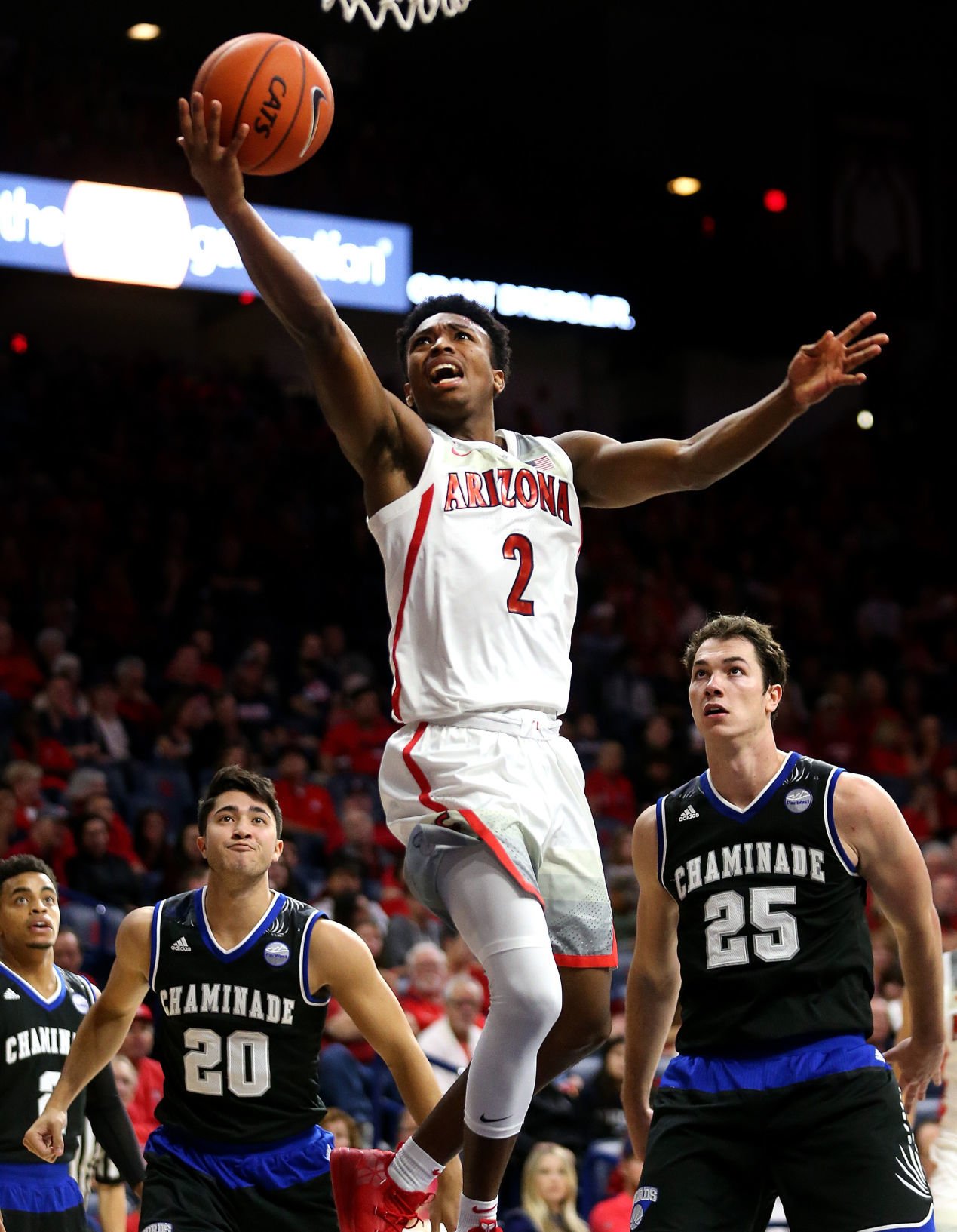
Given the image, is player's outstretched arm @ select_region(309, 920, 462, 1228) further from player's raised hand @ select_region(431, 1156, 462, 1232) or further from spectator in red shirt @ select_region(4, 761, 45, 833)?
spectator in red shirt @ select_region(4, 761, 45, 833)

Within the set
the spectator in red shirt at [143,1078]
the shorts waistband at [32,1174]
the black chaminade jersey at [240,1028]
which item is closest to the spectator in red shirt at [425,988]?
the spectator in red shirt at [143,1078]

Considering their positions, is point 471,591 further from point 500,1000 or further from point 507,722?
point 500,1000

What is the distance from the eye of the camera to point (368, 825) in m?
10.3

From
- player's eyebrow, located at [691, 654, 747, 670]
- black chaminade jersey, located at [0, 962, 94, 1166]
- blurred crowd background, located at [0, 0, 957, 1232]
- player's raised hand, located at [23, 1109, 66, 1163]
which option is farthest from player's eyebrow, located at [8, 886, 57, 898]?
player's eyebrow, located at [691, 654, 747, 670]

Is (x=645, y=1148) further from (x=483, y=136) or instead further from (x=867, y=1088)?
(x=483, y=136)

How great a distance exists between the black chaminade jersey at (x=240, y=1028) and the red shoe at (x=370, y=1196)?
49 centimetres

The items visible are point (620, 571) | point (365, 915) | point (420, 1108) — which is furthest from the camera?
point (620, 571)

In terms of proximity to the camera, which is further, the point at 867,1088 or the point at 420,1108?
the point at 420,1108

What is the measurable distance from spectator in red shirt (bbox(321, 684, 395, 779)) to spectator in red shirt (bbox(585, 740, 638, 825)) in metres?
1.51

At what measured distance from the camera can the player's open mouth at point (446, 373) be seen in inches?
168

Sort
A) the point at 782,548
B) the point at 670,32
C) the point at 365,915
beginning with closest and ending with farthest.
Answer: the point at 365,915, the point at 782,548, the point at 670,32

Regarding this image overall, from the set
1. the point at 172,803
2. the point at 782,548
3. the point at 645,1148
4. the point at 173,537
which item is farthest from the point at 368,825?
the point at 782,548

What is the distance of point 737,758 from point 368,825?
6.51 m

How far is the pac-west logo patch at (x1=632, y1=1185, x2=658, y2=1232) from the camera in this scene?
371cm
